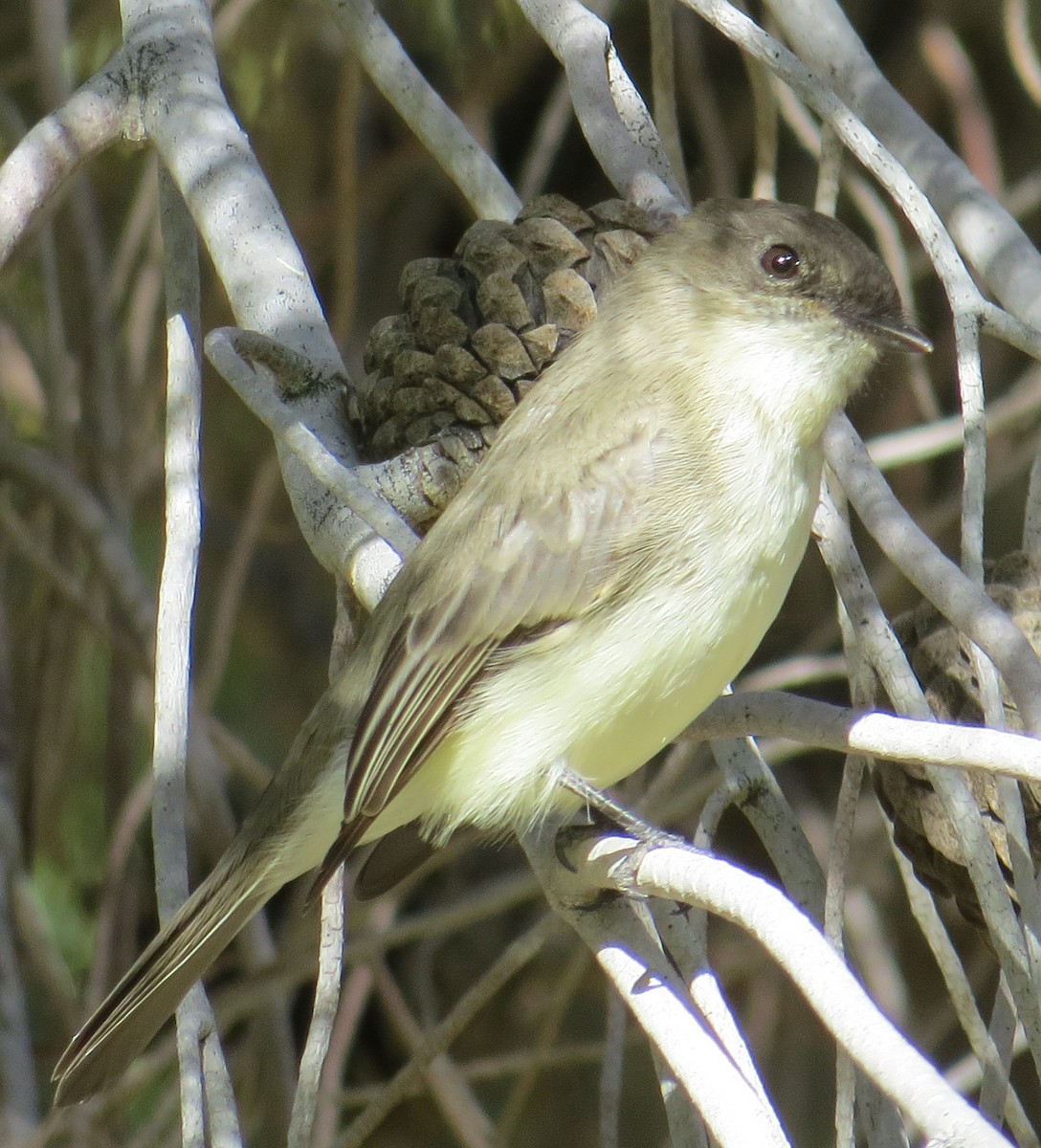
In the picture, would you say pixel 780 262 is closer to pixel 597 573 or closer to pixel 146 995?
pixel 597 573

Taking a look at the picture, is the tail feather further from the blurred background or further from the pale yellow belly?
the blurred background

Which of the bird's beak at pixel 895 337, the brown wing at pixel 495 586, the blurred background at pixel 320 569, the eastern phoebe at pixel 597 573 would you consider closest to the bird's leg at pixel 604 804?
the eastern phoebe at pixel 597 573

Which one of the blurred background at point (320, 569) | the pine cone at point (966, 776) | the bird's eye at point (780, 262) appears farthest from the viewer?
the blurred background at point (320, 569)

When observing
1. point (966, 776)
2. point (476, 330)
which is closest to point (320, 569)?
point (476, 330)

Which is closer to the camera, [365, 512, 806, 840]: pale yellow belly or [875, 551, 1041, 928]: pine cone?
[875, 551, 1041, 928]: pine cone

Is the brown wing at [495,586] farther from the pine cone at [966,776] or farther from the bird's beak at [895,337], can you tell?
the pine cone at [966,776]

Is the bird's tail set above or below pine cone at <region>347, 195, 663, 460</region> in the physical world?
below

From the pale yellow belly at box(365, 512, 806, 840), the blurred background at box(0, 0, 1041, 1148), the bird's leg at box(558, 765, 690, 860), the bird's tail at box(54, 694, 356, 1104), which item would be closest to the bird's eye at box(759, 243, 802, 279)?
the pale yellow belly at box(365, 512, 806, 840)
